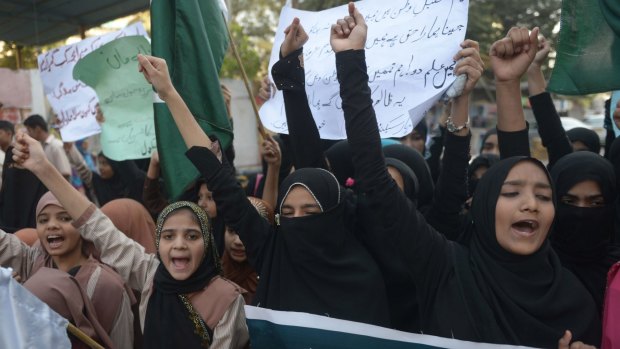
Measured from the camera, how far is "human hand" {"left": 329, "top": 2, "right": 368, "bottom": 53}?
2.04 m

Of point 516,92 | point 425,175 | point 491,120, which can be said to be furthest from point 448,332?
point 491,120

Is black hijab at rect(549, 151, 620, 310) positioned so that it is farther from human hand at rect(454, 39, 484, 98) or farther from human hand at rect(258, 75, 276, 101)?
human hand at rect(258, 75, 276, 101)

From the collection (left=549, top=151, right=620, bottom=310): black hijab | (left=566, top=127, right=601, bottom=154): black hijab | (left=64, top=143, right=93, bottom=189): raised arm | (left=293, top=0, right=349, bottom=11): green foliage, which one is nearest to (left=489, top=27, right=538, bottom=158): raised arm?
(left=549, top=151, right=620, bottom=310): black hijab

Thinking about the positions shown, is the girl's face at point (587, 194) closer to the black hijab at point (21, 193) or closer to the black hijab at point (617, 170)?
the black hijab at point (617, 170)

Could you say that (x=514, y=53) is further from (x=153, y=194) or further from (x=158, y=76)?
(x=153, y=194)

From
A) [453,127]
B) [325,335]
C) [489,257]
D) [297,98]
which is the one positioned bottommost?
[325,335]

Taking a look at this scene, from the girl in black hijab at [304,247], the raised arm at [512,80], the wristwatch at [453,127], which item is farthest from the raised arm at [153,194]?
the raised arm at [512,80]

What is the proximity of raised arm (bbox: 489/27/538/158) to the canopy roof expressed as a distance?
2.98 m

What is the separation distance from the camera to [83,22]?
4703 mm

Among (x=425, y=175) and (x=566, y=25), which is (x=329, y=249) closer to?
(x=425, y=175)

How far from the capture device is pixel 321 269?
214cm

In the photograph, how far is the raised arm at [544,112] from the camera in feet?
9.48

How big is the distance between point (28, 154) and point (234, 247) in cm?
104

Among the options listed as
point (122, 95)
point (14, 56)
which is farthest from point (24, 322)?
point (14, 56)
